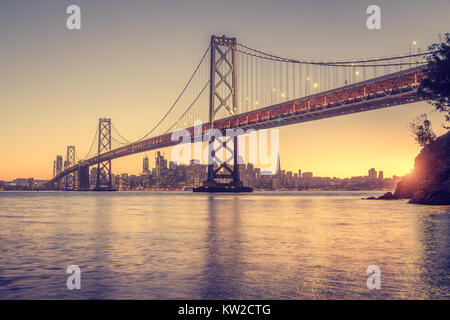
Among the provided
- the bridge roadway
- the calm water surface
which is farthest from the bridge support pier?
the calm water surface

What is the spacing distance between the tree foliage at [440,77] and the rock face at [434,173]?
4976 mm

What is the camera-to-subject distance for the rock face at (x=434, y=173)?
36.5m

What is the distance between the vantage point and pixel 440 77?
107ft

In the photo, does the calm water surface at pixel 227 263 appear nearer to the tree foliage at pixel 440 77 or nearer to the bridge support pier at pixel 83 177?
the tree foliage at pixel 440 77

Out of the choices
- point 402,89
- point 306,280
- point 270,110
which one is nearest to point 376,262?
point 306,280

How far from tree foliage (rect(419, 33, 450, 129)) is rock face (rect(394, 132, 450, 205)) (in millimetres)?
4976

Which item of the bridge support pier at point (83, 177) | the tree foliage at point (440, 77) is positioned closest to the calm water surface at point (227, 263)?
the tree foliage at point (440, 77)

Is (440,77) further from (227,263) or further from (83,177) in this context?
(83,177)

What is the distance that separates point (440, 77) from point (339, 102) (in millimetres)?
18501

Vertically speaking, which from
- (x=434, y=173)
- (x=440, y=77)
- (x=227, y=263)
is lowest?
(x=227, y=263)

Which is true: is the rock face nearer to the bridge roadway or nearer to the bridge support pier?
the bridge roadway

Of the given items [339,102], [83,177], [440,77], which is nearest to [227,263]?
[440,77]
